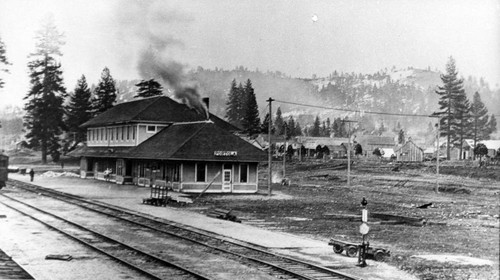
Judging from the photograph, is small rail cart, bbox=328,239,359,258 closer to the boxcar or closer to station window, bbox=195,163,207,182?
station window, bbox=195,163,207,182

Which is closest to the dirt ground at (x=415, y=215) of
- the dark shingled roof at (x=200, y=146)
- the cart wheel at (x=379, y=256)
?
the cart wheel at (x=379, y=256)

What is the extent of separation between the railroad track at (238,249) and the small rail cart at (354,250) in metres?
1.94

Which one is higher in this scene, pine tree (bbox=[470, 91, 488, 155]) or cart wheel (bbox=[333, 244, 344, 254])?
pine tree (bbox=[470, 91, 488, 155])

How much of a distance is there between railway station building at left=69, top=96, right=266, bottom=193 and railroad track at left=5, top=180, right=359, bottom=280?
35.7 ft

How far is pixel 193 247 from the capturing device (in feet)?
56.0

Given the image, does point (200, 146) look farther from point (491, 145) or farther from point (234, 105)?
point (491, 145)

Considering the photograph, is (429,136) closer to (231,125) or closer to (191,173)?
(231,125)

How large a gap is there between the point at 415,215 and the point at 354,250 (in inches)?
550

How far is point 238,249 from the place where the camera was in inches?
663

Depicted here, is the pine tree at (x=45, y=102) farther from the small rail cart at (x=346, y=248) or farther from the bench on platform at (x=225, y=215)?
the small rail cart at (x=346, y=248)

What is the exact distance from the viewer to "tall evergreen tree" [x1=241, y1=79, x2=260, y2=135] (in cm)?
4806

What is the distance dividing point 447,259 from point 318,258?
3.96 m

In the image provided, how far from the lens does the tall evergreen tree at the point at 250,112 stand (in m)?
48.1

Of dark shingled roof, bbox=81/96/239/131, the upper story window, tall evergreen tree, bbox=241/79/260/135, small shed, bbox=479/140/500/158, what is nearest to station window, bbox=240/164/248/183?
tall evergreen tree, bbox=241/79/260/135
